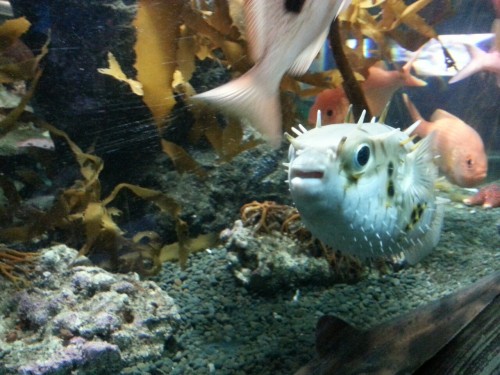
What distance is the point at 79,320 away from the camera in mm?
1819

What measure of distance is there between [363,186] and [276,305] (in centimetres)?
107

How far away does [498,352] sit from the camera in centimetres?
125

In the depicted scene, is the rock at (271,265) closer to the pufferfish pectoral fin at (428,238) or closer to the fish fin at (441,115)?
the pufferfish pectoral fin at (428,238)

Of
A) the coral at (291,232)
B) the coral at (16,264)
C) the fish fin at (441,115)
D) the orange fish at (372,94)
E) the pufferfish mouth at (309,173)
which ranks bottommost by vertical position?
the coral at (16,264)

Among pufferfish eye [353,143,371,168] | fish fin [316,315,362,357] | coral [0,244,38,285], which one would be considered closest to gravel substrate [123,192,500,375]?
fish fin [316,315,362,357]

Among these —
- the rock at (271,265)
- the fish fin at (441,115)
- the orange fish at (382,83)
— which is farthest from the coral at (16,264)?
the fish fin at (441,115)

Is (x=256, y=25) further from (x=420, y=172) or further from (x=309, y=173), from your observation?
(x=420, y=172)

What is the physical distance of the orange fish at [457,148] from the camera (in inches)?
117

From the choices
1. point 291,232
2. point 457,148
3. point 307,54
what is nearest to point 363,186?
point 307,54

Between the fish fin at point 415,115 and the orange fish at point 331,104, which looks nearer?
the orange fish at point 331,104

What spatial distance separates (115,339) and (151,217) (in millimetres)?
817

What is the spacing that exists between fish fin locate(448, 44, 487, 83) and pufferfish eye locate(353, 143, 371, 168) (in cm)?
244

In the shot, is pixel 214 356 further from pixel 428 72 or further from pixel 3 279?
pixel 428 72

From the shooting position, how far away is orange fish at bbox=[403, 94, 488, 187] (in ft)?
9.75
